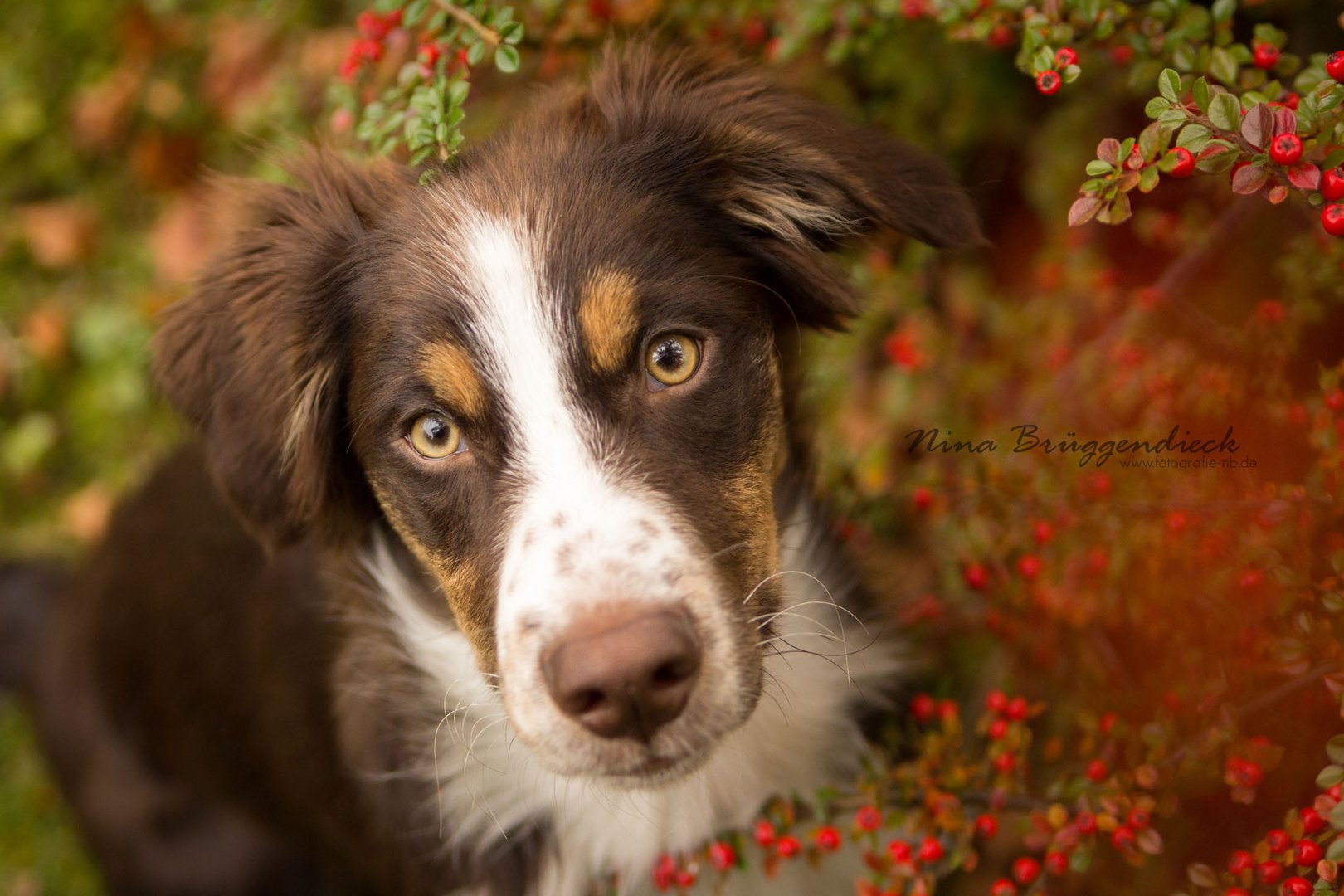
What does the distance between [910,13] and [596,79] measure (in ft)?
2.40

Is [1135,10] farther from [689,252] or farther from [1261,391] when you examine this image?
[689,252]

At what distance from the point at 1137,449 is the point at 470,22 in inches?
76.5

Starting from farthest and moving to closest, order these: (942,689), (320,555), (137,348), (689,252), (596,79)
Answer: (137,348) → (320,555) → (942,689) → (596,79) → (689,252)

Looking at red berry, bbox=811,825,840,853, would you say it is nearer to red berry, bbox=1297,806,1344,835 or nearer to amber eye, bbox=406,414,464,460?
red berry, bbox=1297,806,1344,835

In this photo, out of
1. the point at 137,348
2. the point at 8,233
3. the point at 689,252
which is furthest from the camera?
the point at 8,233

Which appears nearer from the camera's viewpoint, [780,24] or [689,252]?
[689,252]

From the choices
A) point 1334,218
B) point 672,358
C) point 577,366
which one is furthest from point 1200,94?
point 577,366

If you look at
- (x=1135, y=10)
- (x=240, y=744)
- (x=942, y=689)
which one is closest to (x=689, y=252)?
(x=1135, y=10)

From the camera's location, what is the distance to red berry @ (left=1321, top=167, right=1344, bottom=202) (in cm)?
165

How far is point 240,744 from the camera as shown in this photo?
345 cm

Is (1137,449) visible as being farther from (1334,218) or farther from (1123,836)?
(1334,218)

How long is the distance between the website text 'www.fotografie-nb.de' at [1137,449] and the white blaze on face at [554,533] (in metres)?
1.34

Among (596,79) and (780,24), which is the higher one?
(780,24)

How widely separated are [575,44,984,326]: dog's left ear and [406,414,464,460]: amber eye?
0.68 metres
